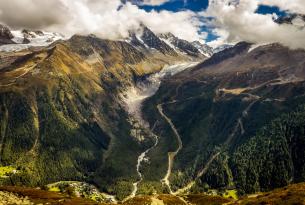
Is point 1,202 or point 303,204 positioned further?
point 303,204

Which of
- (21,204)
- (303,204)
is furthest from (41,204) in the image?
(303,204)

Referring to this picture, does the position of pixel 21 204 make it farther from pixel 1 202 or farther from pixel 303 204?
pixel 303 204

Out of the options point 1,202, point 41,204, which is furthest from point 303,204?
point 1,202

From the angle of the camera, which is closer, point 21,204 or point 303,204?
point 21,204

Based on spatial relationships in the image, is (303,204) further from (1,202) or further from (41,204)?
(1,202)

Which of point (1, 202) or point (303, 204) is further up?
point (1, 202)
